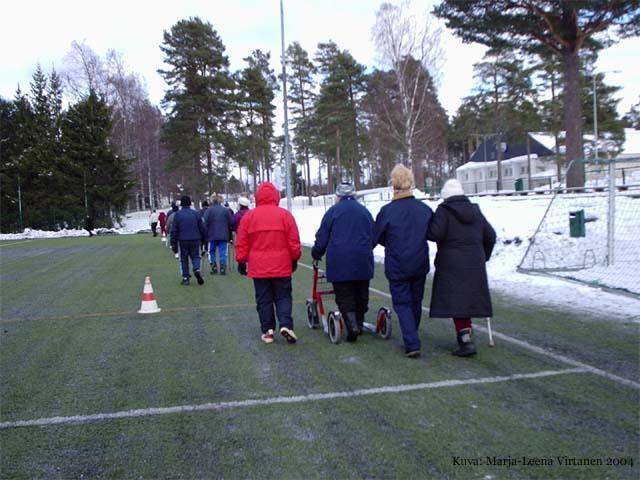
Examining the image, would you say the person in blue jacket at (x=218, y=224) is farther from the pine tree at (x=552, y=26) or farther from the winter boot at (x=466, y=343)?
the pine tree at (x=552, y=26)

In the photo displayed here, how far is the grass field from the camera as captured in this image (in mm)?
3340

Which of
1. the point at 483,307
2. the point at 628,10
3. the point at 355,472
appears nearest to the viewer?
the point at 355,472

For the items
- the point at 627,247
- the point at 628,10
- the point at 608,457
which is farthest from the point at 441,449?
the point at 628,10

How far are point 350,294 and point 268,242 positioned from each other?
1087 millimetres

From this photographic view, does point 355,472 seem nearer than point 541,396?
Yes

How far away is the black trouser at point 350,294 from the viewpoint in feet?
20.4

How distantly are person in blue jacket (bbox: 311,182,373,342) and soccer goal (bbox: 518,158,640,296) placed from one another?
4.93 meters

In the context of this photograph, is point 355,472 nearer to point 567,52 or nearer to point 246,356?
point 246,356

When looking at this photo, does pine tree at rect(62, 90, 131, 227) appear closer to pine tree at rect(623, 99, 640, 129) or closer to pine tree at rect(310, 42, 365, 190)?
pine tree at rect(310, 42, 365, 190)

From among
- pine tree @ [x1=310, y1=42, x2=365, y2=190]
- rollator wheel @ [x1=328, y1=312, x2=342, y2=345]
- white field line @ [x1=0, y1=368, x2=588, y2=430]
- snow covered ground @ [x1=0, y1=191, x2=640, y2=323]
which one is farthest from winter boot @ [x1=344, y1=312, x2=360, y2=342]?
pine tree @ [x1=310, y1=42, x2=365, y2=190]

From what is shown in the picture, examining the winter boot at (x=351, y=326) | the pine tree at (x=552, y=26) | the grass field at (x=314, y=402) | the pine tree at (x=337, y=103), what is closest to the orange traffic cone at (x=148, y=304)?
the grass field at (x=314, y=402)

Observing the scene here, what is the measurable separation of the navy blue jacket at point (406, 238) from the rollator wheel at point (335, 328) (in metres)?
0.88

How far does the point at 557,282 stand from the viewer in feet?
32.1

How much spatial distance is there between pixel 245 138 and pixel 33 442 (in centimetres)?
4930
